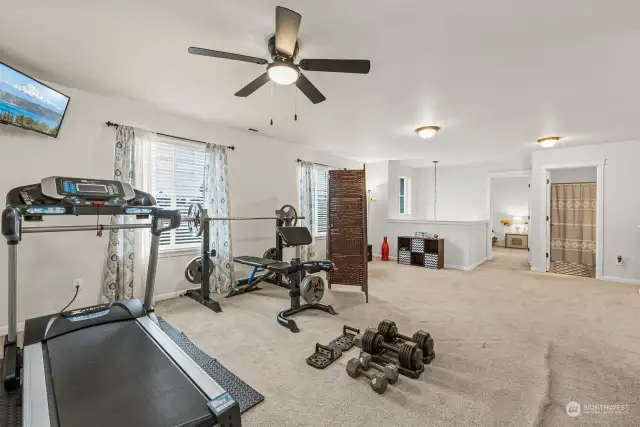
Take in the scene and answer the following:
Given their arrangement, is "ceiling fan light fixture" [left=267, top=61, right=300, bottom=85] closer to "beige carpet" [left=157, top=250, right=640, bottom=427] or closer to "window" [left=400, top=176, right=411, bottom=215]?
"beige carpet" [left=157, top=250, right=640, bottom=427]

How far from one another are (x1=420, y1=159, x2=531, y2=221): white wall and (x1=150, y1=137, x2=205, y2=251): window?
6.34 meters

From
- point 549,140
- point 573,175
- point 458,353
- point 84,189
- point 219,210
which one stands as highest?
point 549,140

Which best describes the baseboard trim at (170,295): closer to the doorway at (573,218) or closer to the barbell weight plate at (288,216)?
the barbell weight plate at (288,216)

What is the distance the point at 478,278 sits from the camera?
5.17 meters

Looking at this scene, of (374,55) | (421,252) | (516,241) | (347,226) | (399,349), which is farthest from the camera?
(516,241)

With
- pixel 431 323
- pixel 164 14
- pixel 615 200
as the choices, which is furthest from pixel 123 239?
pixel 615 200

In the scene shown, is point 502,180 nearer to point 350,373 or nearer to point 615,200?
point 615,200

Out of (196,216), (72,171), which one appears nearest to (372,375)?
(196,216)

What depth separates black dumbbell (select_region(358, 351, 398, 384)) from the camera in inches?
80.0

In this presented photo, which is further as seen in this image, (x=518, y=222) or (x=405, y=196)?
(x=518, y=222)

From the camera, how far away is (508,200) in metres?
9.04

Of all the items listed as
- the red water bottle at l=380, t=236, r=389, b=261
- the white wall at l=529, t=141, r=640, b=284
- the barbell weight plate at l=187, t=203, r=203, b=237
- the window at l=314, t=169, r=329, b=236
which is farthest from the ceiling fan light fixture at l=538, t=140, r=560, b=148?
the barbell weight plate at l=187, t=203, r=203, b=237

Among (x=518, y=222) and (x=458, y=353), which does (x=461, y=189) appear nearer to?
(x=518, y=222)

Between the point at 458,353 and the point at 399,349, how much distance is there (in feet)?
2.17
